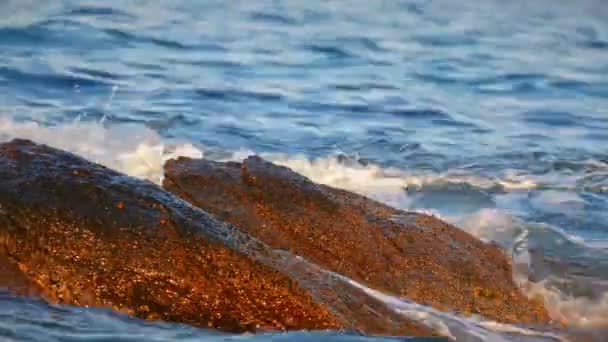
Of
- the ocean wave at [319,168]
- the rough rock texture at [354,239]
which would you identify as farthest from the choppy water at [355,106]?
the rough rock texture at [354,239]

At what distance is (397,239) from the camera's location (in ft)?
19.5

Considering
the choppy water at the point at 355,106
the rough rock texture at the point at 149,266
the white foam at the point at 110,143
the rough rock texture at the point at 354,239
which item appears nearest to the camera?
the rough rock texture at the point at 149,266

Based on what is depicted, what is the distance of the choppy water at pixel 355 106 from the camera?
304 inches

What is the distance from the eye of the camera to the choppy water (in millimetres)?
7711

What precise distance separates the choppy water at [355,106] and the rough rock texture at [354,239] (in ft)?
1.12

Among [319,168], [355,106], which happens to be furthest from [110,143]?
[355,106]

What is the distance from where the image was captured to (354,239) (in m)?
5.78

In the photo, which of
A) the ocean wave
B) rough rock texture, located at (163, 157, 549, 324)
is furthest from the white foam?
rough rock texture, located at (163, 157, 549, 324)

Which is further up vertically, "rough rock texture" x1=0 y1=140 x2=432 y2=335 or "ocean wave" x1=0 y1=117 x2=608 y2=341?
"ocean wave" x1=0 y1=117 x2=608 y2=341

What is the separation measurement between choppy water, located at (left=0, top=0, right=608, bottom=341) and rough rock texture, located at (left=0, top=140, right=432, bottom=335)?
0.10 meters

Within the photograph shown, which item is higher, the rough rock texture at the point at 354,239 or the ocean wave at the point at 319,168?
the ocean wave at the point at 319,168

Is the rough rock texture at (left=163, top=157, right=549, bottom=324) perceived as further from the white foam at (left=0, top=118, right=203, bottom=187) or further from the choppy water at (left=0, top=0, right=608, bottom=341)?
the white foam at (left=0, top=118, right=203, bottom=187)

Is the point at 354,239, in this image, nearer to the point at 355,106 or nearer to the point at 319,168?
the point at 319,168

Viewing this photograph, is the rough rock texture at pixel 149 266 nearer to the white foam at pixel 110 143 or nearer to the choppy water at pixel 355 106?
the choppy water at pixel 355 106
